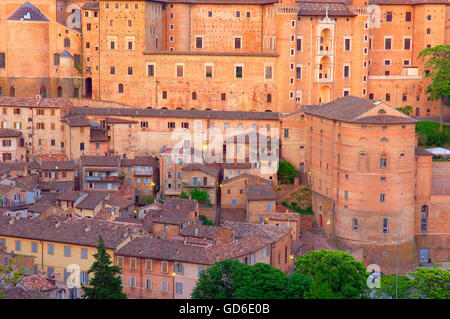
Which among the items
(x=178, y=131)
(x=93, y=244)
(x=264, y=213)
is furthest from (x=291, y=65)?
(x=93, y=244)

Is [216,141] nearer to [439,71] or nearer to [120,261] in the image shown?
[439,71]

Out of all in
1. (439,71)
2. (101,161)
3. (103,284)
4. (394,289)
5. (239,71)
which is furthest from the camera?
(239,71)

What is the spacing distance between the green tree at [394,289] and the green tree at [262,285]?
5174 millimetres

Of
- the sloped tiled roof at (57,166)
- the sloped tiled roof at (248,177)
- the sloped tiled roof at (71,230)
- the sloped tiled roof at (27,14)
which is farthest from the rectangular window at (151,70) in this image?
the sloped tiled roof at (71,230)

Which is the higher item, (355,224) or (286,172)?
(286,172)

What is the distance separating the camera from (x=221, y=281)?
33156mm

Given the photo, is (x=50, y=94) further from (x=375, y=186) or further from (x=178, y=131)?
(x=375, y=186)

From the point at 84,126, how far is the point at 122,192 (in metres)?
6.98

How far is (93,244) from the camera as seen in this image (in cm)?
3903

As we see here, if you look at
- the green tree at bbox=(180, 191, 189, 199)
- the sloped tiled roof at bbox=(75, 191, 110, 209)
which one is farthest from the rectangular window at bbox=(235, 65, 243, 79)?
the sloped tiled roof at bbox=(75, 191, 110, 209)

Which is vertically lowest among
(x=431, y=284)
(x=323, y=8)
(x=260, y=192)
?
(x=431, y=284)

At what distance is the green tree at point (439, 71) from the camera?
61375mm

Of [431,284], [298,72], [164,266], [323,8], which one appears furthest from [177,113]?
[431,284]

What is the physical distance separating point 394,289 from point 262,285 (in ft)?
22.1
